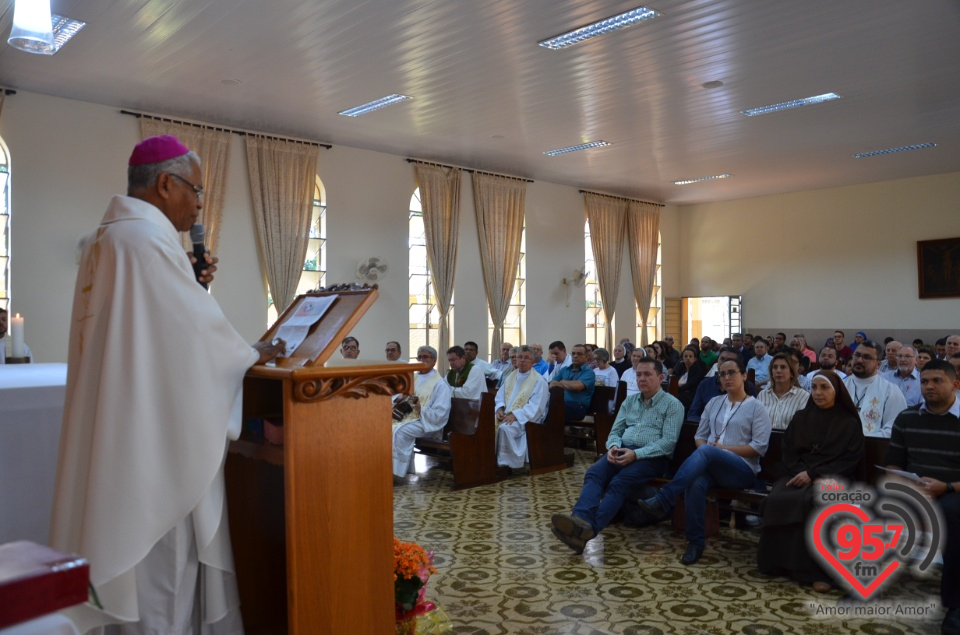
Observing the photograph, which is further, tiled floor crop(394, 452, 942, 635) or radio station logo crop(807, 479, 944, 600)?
radio station logo crop(807, 479, 944, 600)

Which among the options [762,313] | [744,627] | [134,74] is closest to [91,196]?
[134,74]

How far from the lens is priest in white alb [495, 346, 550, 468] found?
772cm

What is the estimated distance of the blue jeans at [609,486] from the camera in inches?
202

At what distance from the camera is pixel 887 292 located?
47.1 ft

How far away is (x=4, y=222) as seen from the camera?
8.67 m

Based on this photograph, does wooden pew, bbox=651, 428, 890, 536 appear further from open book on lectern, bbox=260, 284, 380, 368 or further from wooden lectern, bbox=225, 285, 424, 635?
open book on lectern, bbox=260, 284, 380, 368

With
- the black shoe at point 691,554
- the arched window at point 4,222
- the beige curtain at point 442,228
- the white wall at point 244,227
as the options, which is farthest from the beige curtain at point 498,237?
the black shoe at point 691,554

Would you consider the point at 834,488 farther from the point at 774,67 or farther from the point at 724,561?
the point at 774,67

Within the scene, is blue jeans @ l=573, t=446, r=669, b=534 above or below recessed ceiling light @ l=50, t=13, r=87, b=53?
below

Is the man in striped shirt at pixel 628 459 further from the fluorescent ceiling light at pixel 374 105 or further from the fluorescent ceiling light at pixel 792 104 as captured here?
the fluorescent ceiling light at pixel 792 104

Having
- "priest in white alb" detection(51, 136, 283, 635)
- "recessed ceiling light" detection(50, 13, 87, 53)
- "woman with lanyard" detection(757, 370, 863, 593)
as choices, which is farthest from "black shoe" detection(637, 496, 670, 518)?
"recessed ceiling light" detection(50, 13, 87, 53)

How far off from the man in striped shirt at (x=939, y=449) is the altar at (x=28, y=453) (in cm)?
394

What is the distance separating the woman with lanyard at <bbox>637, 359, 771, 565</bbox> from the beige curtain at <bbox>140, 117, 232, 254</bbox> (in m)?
6.64

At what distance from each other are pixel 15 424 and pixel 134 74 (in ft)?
20.9
